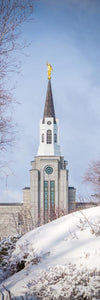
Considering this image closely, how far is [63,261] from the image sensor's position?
5.36 m

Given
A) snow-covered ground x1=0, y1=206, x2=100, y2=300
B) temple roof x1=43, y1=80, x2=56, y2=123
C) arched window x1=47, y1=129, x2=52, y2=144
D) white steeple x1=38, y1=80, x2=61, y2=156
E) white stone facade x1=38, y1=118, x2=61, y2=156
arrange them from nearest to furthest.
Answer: snow-covered ground x1=0, y1=206, x2=100, y2=300 < white stone facade x1=38, y1=118, x2=61, y2=156 < white steeple x1=38, y1=80, x2=61, y2=156 < arched window x1=47, y1=129, x2=52, y2=144 < temple roof x1=43, y1=80, x2=56, y2=123

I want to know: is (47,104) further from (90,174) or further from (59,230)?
(59,230)

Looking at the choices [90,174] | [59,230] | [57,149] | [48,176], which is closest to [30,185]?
[48,176]

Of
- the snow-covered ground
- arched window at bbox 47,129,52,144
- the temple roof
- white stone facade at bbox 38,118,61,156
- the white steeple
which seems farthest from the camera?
the temple roof

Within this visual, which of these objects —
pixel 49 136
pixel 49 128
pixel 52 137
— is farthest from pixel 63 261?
pixel 49 128

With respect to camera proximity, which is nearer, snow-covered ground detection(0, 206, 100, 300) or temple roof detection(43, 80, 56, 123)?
snow-covered ground detection(0, 206, 100, 300)

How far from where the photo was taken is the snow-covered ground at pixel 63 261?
4.80 m

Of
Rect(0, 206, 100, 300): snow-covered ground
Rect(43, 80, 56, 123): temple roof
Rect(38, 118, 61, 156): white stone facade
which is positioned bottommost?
Rect(0, 206, 100, 300): snow-covered ground

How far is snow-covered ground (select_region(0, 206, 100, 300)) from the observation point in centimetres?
480

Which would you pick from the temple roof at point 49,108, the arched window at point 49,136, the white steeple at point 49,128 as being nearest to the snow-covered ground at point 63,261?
the white steeple at point 49,128

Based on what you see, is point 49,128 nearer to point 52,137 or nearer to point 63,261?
point 52,137

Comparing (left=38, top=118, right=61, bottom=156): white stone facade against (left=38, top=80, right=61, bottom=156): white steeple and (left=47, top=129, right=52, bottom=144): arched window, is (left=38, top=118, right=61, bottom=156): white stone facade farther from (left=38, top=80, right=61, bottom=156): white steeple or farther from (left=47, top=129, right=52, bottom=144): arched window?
(left=47, top=129, right=52, bottom=144): arched window

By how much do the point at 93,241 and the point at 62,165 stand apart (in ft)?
204

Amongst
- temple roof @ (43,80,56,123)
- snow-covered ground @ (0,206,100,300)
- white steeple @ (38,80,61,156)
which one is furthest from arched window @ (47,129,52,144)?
snow-covered ground @ (0,206,100,300)
